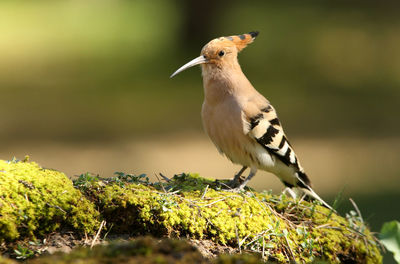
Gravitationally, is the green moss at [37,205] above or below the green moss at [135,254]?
below

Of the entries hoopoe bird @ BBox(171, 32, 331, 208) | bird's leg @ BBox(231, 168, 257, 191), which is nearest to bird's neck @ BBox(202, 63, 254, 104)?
hoopoe bird @ BBox(171, 32, 331, 208)

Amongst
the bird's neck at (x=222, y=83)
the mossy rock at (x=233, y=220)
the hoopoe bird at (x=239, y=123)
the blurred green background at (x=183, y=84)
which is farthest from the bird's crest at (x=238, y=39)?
the blurred green background at (x=183, y=84)

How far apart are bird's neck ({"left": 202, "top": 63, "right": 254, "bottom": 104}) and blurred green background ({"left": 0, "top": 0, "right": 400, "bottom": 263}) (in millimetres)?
3299

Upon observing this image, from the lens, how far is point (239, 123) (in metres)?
4.03

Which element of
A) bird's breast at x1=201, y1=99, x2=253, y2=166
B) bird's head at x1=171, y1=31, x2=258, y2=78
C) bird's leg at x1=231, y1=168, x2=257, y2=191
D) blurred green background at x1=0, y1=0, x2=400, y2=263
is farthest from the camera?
blurred green background at x1=0, y1=0, x2=400, y2=263

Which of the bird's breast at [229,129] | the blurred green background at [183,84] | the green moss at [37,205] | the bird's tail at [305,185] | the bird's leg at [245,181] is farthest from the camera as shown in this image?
the blurred green background at [183,84]

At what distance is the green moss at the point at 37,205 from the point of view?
2.62 meters

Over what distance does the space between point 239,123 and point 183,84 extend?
1006 centimetres

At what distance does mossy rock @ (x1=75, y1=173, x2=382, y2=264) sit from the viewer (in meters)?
2.90

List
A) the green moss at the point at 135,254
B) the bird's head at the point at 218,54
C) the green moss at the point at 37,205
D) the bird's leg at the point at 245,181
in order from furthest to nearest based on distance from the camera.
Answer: the bird's head at the point at 218,54 → the bird's leg at the point at 245,181 → the green moss at the point at 37,205 → the green moss at the point at 135,254

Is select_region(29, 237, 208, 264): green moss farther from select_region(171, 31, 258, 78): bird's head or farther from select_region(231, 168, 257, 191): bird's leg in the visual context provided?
select_region(171, 31, 258, 78): bird's head

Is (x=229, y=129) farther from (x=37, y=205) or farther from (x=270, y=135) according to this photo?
(x=37, y=205)

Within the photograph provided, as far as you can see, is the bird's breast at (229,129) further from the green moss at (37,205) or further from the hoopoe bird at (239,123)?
the green moss at (37,205)

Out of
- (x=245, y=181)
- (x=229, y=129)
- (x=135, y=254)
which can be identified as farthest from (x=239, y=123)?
(x=135, y=254)
